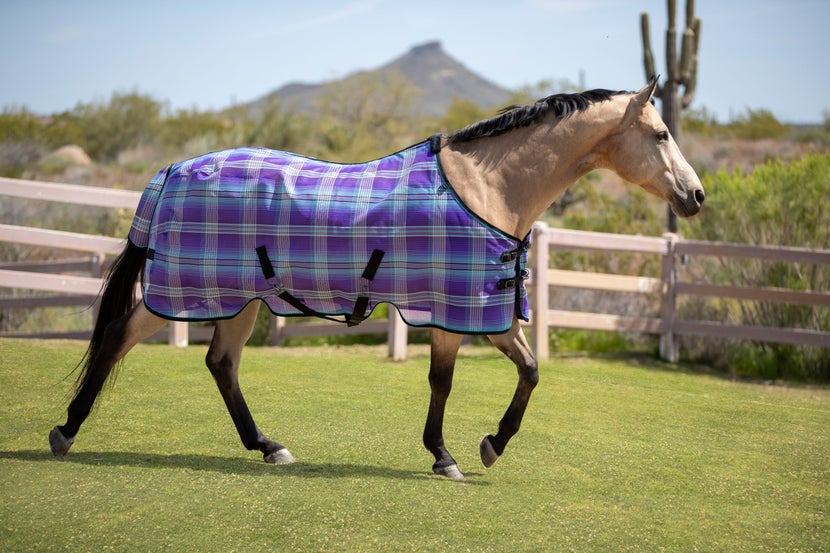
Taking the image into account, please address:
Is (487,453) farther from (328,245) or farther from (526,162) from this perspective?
(526,162)

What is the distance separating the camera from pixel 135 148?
31016 mm

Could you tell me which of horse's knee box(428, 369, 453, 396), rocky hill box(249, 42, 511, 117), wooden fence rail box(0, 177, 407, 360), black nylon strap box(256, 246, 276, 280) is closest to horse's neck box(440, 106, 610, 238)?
horse's knee box(428, 369, 453, 396)

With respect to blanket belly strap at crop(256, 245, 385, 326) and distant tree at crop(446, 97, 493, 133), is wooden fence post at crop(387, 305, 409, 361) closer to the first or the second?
blanket belly strap at crop(256, 245, 385, 326)

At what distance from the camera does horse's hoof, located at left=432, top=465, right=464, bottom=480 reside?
437cm

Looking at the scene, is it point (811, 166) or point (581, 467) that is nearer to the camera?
point (581, 467)

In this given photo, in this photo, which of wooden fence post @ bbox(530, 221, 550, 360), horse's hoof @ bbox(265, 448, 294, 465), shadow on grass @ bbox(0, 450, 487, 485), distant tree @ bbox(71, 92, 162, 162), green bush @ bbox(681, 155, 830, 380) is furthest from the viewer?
distant tree @ bbox(71, 92, 162, 162)

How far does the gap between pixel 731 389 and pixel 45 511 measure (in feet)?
19.5

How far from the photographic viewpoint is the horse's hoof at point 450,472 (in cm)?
437

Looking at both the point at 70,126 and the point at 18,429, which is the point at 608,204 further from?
the point at 70,126

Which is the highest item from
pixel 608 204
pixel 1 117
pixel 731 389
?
pixel 1 117

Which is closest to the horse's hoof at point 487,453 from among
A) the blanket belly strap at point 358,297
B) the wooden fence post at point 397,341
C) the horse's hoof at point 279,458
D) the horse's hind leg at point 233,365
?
the blanket belly strap at point 358,297

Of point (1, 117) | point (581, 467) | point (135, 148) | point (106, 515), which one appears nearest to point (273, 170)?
point (106, 515)

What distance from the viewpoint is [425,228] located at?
4.18 metres

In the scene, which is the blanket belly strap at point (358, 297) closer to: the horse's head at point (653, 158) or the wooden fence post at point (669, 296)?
the horse's head at point (653, 158)
